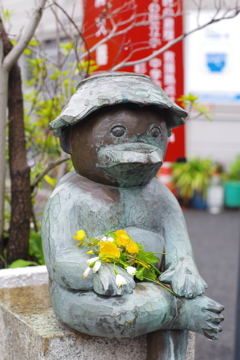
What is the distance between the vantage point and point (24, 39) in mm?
2396

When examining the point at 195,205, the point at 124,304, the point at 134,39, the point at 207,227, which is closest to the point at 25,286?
the point at 124,304

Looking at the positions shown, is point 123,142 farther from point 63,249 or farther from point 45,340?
point 45,340

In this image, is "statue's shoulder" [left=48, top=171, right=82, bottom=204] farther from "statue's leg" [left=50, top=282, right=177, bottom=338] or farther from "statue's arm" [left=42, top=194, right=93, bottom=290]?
"statue's leg" [left=50, top=282, right=177, bottom=338]

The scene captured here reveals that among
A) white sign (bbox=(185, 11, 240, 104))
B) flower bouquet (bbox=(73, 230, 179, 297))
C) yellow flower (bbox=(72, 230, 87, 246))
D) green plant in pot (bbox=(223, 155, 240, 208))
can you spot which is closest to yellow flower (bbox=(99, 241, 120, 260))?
flower bouquet (bbox=(73, 230, 179, 297))

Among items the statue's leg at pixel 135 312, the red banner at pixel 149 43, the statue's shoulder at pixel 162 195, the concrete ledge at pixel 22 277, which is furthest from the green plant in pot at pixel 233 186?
the statue's leg at pixel 135 312

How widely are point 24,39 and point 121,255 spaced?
4.78 ft

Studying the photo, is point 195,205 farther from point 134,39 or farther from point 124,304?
point 124,304

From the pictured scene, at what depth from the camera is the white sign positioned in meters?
7.50

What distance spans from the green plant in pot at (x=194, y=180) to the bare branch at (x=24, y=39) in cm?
588

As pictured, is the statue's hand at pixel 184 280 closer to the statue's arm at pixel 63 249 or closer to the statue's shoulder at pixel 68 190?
the statue's arm at pixel 63 249

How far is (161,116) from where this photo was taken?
5.49 feet

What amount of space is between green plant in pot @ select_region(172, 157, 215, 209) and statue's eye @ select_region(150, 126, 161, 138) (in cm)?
641

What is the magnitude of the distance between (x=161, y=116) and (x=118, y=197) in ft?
1.16

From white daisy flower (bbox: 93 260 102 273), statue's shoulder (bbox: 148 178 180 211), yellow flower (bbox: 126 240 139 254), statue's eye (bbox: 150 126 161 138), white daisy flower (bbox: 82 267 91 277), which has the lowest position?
white daisy flower (bbox: 82 267 91 277)
